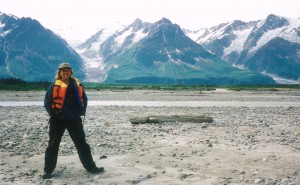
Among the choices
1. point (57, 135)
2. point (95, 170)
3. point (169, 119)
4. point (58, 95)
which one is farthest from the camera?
point (169, 119)

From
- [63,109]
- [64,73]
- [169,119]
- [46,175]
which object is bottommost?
[46,175]

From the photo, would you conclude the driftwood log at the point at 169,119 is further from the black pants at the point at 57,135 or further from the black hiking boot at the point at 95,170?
the black pants at the point at 57,135

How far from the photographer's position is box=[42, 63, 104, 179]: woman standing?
32.3 ft

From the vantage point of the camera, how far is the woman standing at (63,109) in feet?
32.3

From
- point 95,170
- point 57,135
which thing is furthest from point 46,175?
point 95,170

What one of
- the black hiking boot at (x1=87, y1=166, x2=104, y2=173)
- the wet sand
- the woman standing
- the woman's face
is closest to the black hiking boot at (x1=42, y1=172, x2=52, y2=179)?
the woman standing

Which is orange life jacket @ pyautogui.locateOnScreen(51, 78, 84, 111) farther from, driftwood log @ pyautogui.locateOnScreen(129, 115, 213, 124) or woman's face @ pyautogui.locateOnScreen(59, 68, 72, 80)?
driftwood log @ pyautogui.locateOnScreen(129, 115, 213, 124)

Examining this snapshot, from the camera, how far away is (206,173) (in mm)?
9992

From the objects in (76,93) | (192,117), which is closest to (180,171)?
(76,93)

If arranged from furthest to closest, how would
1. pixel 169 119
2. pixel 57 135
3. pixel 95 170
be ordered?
pixel 169 119 < pixel 95 170 < pixel 57 135

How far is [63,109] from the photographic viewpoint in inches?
387

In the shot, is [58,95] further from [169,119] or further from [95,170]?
[169,119]

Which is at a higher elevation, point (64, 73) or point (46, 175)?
point (64, 73)

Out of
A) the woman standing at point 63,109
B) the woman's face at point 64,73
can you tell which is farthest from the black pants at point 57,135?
the woman's face at point 64,73
